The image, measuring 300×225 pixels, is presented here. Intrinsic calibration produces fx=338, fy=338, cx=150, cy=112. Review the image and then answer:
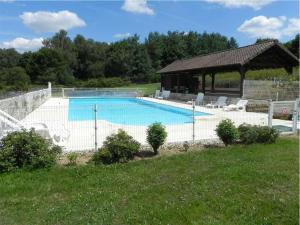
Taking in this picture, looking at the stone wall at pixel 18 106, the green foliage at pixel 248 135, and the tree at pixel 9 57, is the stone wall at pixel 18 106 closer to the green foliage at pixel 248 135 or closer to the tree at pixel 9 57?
the green foliage at pixel 248 135

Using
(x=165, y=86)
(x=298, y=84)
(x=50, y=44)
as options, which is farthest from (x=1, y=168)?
(x=50, y=44)

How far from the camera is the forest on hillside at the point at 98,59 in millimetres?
53156

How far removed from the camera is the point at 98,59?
206ft

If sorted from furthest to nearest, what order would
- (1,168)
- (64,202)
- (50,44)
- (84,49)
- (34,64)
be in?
(50,44) → (84,49) → (34,64) → (1,168) → (64,202)

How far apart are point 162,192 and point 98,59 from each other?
59732 mm

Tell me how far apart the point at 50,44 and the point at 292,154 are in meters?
76.0

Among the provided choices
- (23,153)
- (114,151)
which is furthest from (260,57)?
(23,153)

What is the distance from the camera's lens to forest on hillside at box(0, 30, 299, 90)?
5316 cm

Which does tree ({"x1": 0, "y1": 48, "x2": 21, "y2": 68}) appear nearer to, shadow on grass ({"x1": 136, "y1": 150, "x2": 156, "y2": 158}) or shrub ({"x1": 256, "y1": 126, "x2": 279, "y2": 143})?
shadow on grass ({"x1": 136, "y1": 150, "x2": 156, "y2": 158})

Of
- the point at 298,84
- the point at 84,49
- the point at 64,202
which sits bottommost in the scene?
the point at 64,202

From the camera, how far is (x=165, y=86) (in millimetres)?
35781

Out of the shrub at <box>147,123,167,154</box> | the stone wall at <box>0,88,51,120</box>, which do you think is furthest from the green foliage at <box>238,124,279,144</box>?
the stone wall at <box>0,88,51,120</box>

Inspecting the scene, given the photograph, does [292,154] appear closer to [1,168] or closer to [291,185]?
[291,185]

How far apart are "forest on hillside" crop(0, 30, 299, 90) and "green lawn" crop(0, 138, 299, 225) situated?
40973mm
